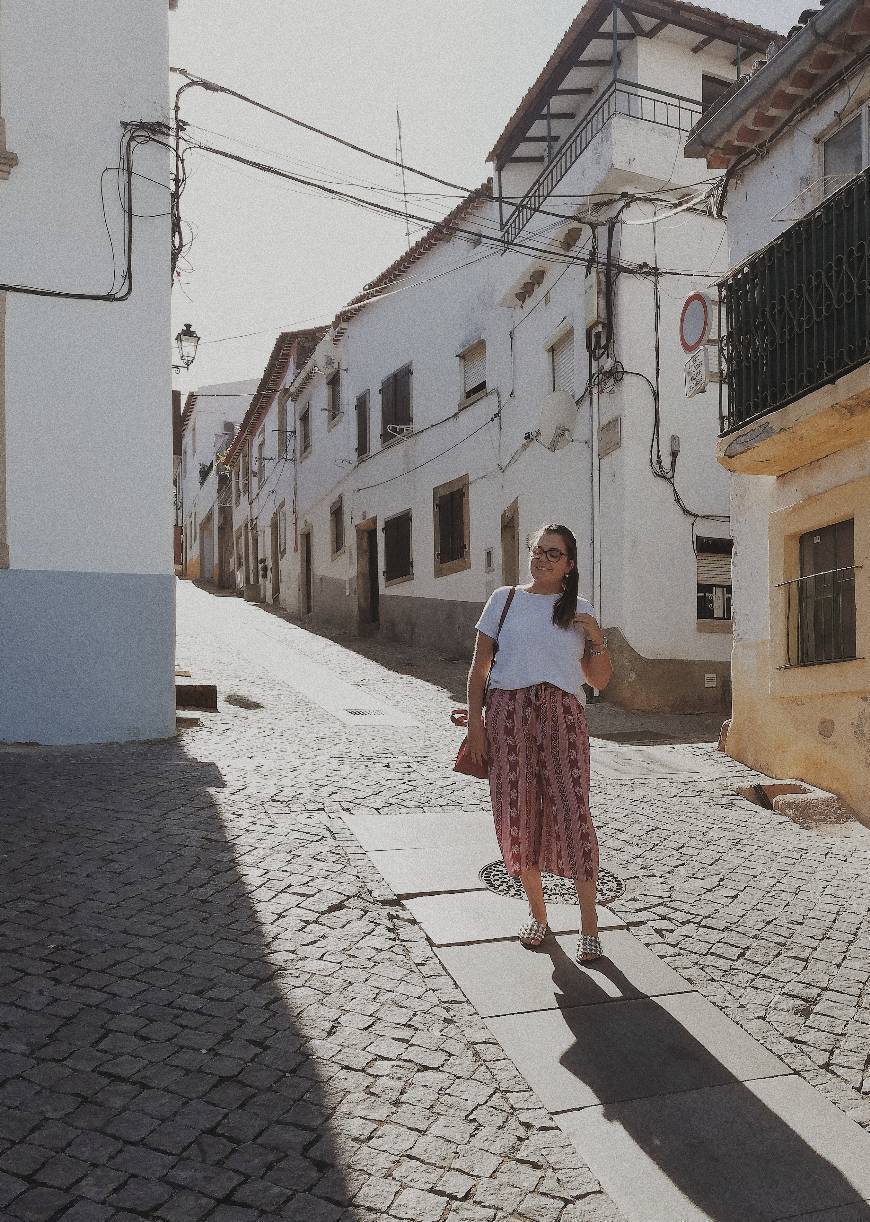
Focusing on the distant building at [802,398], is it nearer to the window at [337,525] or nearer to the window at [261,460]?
the window at [337,525]

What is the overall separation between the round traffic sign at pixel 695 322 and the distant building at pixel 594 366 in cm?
182

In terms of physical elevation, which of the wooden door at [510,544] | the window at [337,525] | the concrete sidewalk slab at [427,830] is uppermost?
the window at [337,525]

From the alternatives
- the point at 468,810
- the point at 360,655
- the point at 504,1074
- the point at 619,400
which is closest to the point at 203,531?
the point at 360,655

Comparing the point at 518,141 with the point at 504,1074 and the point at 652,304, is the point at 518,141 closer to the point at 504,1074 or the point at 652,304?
the point at 652,304

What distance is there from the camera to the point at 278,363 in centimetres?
2675

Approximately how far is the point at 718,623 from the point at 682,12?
7811 mm

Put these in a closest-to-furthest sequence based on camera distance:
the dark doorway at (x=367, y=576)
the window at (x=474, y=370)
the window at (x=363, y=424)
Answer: the window at (x=474, y=370) < the window at (x=363, y=424) < the dark doorway at (x=367, y=576)

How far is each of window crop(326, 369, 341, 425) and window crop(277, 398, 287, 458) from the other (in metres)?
4.31

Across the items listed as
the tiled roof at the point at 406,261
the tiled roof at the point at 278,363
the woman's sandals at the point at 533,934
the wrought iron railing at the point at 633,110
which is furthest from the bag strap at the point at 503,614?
the tiled roof at the point at 278,363

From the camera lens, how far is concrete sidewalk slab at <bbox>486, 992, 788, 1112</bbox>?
117 inches

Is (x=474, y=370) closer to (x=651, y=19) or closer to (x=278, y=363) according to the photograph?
(x=651, y=19)

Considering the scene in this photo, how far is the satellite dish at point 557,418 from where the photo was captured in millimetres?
13320

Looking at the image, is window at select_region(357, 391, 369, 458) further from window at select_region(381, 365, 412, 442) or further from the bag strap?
the bag strap

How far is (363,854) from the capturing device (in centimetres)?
510
